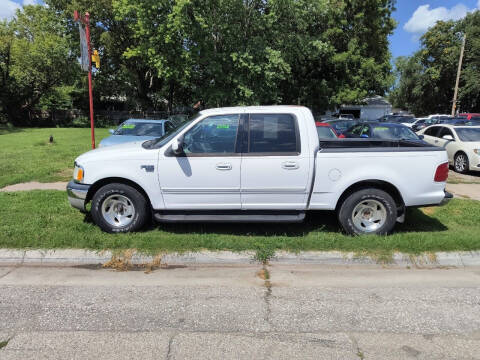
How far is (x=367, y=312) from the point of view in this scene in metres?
3.54

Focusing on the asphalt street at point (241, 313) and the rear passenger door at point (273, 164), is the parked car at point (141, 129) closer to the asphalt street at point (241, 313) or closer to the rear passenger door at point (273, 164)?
the rear passenger door at point (273, 164)

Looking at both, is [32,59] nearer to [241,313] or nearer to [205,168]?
[205,168]

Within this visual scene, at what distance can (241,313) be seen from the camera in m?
3.52

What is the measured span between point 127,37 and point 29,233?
99.4 feet

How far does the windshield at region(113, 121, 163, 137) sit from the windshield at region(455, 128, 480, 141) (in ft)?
32.6

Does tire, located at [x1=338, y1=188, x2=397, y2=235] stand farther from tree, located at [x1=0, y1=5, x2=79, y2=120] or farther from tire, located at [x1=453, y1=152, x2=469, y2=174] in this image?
tree, located at [x1=0, y1=5, x2=79, y2=120]

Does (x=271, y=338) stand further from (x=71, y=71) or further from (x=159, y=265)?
(x=71, y=71)

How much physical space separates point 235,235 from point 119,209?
179cm

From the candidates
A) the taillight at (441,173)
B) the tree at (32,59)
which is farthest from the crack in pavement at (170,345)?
the tree at (32,59)

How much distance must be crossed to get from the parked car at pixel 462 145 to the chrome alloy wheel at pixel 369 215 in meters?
7.73

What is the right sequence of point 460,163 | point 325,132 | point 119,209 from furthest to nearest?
point 460,163
point 325,132
point 119,209

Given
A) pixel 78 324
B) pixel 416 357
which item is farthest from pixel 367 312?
pixel 78 324

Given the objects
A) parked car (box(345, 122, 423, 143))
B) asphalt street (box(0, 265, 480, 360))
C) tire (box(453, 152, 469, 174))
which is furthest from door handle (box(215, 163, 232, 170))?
tire (box(453, 152, 469, 174))

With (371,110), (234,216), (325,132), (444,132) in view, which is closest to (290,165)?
(234,216)
